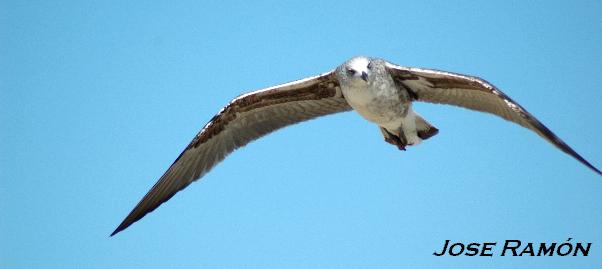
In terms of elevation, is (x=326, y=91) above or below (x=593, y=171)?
above

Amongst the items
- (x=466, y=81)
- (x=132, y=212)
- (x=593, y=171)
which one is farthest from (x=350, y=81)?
(x=132, y=212)

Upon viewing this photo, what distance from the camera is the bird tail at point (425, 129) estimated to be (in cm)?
1225

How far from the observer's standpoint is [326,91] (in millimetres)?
12344

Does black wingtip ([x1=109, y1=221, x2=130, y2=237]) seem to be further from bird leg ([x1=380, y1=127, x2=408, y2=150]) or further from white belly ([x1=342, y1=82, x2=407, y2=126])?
bird leg ([x1=380, y1=127, x2=408, y2=150])

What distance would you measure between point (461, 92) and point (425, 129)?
1.02 metres

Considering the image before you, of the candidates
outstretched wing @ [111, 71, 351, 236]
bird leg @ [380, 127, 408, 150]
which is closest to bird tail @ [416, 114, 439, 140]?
bird leg @ [380, 127, 408, 150]

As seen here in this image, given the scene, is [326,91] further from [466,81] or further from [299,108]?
[466,81]

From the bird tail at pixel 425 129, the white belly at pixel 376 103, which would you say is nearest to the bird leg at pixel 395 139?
the bird tail at pixel 425 129

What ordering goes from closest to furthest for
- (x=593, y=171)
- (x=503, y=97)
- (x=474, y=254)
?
(x=593, y=171) < (x=503, y=97) < (x=474, y=254)

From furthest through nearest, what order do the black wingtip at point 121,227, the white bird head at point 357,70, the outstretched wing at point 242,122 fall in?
1. the black wingtip at point 121,227
2. the outstretched wing at point 242,122
3. the white bird head at point 357,70

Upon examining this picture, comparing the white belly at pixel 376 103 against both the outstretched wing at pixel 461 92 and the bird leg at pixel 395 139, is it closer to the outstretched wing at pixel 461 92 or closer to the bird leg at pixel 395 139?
the outstretched wing at pixel 461 92

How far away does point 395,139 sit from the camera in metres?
12.3

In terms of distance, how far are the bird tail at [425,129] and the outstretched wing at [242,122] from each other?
107 cm

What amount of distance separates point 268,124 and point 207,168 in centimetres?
113
